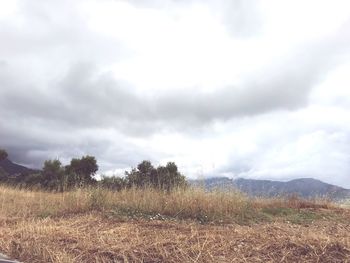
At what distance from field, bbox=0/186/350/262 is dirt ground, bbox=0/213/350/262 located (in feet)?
0.04

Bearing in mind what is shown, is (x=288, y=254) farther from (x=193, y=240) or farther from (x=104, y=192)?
(x=104, y=192)

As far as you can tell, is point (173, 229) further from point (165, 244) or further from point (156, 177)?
point (156, 177)

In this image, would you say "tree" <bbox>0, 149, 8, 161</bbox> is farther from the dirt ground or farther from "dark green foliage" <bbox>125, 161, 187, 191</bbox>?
the dirt ground

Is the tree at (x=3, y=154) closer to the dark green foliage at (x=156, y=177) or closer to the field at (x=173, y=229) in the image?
the dark green foliage at (x=156, y=177)

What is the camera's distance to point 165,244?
6684 mm

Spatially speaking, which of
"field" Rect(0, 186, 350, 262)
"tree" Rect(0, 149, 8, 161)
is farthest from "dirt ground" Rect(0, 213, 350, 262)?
"tree" Rect(0, 149, 8, 161)

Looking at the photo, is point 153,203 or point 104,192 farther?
point 104,192

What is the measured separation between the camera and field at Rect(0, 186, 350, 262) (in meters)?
6.12

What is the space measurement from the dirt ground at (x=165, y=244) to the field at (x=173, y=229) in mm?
12

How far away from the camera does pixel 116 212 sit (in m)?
11.0

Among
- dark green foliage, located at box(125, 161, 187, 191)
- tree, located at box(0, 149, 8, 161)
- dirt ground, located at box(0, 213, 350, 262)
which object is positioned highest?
tree, located at box(0, 149, 8, 161)

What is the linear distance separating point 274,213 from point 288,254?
6267 mm

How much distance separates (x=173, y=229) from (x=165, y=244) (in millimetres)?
1574

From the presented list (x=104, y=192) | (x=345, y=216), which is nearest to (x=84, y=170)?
(x=104, y=192)
